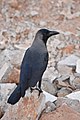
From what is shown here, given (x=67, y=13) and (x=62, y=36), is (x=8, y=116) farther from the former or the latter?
(x=67, y=13)

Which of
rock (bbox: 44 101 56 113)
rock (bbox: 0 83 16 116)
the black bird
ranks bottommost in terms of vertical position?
rock (bbox: 0 83 16 116)

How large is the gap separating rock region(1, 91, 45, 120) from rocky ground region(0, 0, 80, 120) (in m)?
0.40

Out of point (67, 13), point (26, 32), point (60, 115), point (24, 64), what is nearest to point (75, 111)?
point (60, 115)

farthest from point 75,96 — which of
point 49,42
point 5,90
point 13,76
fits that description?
point 49,42

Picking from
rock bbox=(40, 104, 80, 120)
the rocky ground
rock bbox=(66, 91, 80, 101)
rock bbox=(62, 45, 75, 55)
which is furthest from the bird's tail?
rock bbox=(62, 45, 75, 55)

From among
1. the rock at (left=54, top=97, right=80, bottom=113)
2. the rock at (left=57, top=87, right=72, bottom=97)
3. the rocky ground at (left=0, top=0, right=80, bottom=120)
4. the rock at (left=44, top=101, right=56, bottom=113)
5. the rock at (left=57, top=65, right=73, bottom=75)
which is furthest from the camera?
the rock at (left=57, top=65, right=73, bottom=75)

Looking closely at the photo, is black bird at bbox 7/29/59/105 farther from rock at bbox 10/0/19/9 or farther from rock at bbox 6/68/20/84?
rock at bbox 10/0/19/9

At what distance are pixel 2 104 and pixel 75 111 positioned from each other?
3.96 ft

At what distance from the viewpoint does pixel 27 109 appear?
18.6ft

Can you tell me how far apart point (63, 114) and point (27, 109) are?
505 millimetres

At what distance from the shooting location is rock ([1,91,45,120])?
5.65 metres

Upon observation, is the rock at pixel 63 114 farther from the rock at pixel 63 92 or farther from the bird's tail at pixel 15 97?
the rock at pixel 63 92

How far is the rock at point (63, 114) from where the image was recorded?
5.66 meters

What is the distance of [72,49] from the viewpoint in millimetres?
12750
